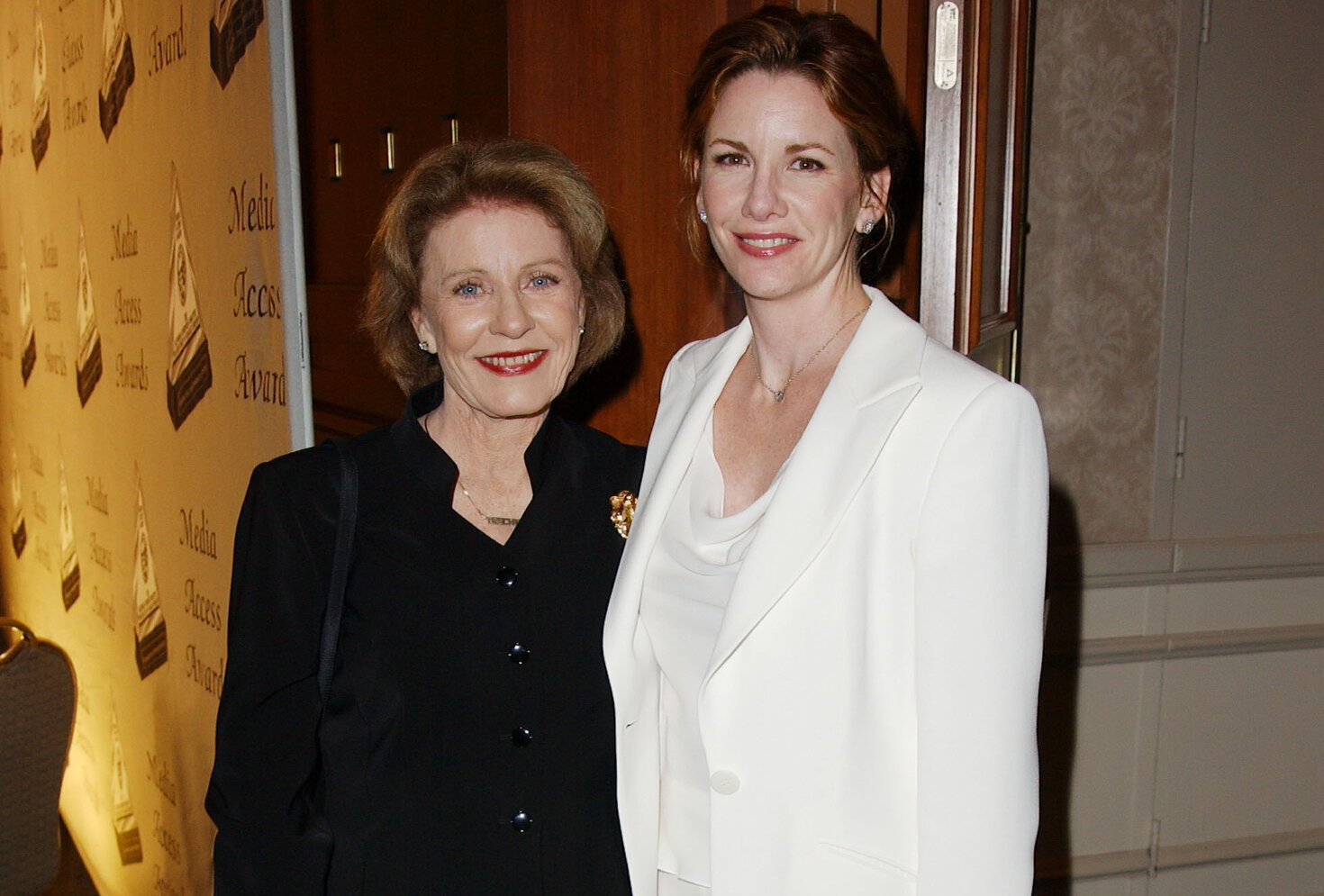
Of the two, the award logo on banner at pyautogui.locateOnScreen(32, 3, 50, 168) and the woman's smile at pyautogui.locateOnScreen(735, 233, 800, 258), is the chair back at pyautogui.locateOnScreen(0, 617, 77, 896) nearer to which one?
the award logo on banner at pyautogui.locateOnScreen(32, 3, 50, 168)

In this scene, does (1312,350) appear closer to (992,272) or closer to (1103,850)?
(1103,850)

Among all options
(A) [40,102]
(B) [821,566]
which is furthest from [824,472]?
(A) [40,102]

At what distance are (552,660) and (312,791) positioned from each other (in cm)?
42

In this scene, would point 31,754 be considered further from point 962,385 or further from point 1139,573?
point 1139,573

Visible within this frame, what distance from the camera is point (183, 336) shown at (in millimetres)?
2904

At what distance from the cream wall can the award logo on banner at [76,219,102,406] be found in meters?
3.31

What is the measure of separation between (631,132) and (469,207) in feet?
2.52

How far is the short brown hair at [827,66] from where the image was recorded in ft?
4.94

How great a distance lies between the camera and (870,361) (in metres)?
1.45

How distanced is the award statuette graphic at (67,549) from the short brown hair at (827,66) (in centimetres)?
414

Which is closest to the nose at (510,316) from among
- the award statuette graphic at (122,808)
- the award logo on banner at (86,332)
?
the award logo on banner at (86,332)

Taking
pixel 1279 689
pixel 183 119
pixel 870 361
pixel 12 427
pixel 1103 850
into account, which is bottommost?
pixel 1103 850

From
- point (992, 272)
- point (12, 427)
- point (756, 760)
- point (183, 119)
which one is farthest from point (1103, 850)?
point (12, 427)

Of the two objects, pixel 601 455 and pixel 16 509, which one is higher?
pixel 601 455
